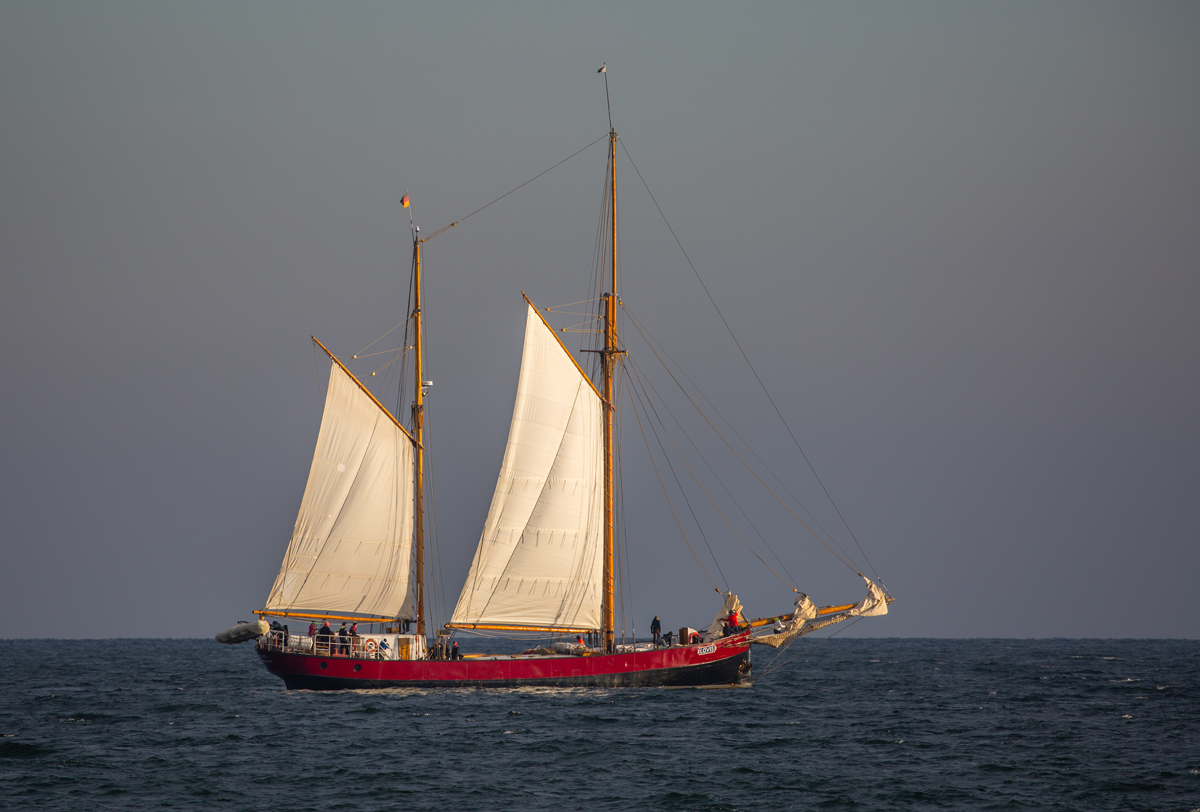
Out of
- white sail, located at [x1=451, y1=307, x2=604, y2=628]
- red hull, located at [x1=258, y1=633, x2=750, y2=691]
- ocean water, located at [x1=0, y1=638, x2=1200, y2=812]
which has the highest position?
white sail, located at [x1=451, y1=307, x2=604, y2=628]

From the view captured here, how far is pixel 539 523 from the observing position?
5303cm

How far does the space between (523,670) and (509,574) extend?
445 centimetres

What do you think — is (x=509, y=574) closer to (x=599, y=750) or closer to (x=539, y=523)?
(x=539, y=523)

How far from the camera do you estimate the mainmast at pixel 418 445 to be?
55.3m

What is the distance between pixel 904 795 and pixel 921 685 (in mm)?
36582

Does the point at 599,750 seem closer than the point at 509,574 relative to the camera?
Yes

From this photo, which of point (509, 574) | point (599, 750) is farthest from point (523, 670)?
point (599, 750)

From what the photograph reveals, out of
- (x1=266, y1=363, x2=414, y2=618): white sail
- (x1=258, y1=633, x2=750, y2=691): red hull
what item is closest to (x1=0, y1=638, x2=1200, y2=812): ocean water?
(x1=258, y1=633, x2=750, y2=691): red hull

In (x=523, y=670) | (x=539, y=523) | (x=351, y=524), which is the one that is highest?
(x=351, y=524)

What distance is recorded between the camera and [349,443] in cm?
5428

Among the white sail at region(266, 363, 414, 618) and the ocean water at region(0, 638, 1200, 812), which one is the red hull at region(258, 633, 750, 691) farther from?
the white sail at region(266, 363, 414, 618)

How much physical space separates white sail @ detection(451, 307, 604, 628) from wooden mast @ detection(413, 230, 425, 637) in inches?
131

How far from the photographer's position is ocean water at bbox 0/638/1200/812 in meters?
31.2

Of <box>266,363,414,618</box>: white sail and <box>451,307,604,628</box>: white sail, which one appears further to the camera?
<box>266,363,414,618</box>: white sail
